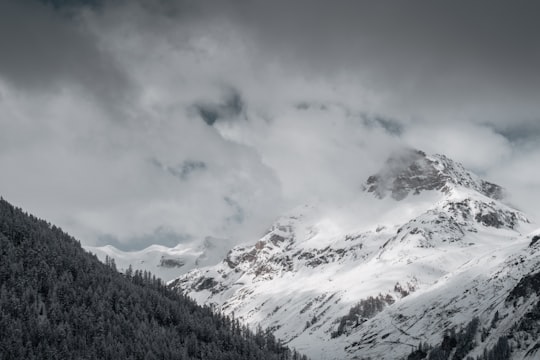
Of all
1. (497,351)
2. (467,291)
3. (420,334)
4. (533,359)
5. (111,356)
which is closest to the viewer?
(533,359)

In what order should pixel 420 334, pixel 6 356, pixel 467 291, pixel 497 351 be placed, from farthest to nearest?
1. pixel 467 291
2. pixel 420 334
3. pixel 6 356
4. pixel 497 351

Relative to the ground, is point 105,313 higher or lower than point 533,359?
higher

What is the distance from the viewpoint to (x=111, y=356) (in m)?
162

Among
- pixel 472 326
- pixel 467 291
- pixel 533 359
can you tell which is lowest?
pixel 533 359

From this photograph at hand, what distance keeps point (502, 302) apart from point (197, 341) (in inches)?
4066

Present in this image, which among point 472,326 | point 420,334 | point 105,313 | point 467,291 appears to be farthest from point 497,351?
point 105,313

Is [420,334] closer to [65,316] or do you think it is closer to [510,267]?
[510,267]

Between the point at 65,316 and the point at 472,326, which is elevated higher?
the point at 65,316

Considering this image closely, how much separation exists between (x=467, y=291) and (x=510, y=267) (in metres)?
17.0

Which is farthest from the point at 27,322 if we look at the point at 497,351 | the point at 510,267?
the point at 510,267

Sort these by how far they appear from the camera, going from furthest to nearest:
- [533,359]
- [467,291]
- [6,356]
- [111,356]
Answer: [467,291], [111,356], [6,356], [533,359]

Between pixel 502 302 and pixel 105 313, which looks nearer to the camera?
pixel 502 302

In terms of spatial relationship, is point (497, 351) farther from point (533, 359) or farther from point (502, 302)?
point (502, 302)

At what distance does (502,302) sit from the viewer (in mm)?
154625
